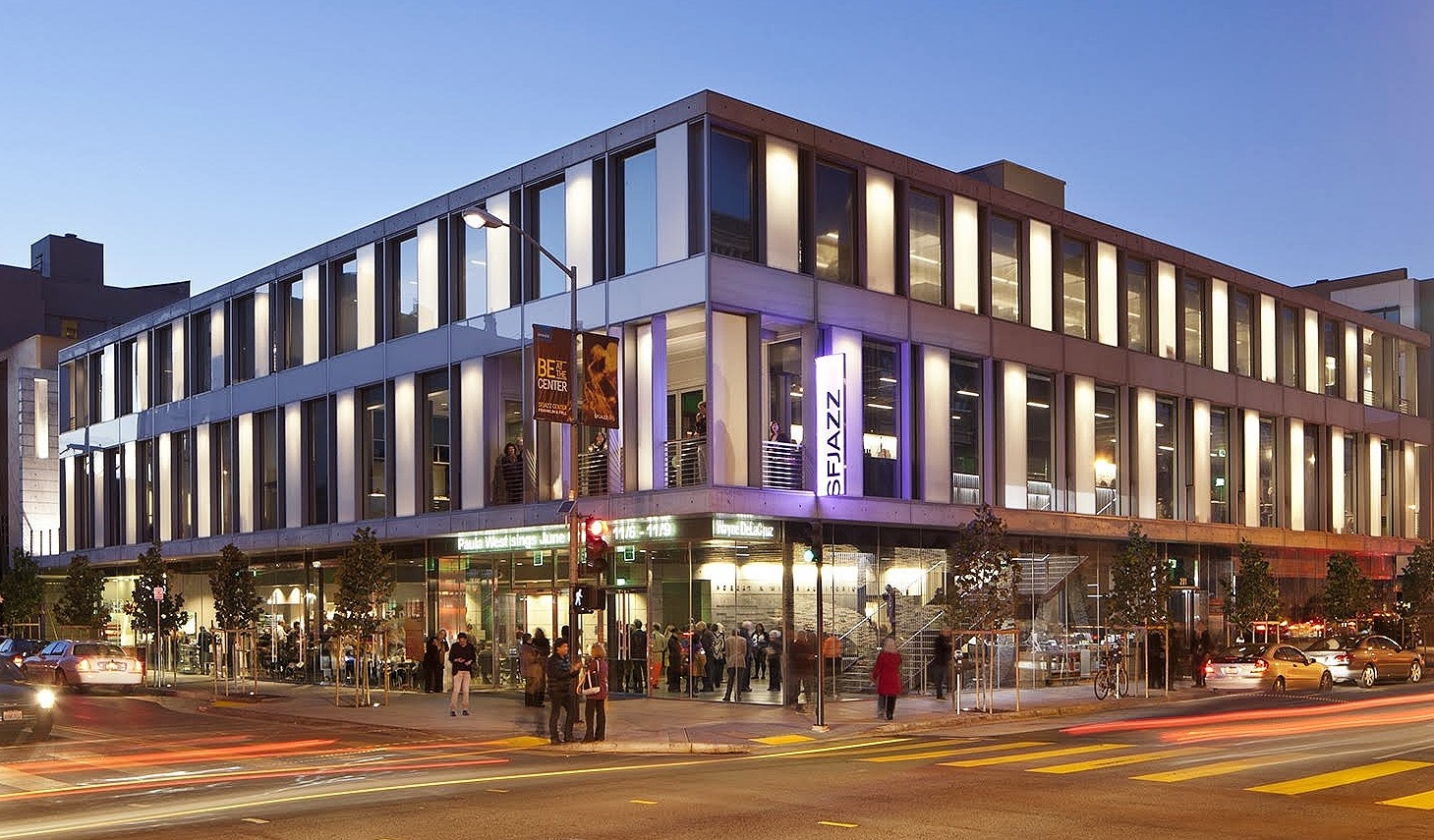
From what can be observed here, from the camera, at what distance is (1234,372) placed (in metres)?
50.1

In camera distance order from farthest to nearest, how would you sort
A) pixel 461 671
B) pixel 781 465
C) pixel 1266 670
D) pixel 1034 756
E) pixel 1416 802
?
pixel 1266 670 → pixel 781 465 → pixel 461 671 → pixel 1034 756 → pixel 1416 802

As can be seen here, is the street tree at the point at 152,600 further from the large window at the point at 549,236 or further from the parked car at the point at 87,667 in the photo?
the large window at the point at 549,236

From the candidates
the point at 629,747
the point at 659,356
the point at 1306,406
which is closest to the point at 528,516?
A: the point at 659,356

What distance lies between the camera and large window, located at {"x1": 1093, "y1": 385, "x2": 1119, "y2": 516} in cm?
4406

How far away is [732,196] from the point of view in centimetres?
3375

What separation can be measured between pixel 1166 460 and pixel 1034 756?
90.0 ft

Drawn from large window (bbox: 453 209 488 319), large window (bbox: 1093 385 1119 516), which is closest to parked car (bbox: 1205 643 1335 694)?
large window (bbox: 1093 385 1119 516)

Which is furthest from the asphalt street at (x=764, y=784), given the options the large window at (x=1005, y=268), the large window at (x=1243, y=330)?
the large window at (x=1243, y=330)

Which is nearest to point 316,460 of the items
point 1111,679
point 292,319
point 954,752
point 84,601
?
point 292,319

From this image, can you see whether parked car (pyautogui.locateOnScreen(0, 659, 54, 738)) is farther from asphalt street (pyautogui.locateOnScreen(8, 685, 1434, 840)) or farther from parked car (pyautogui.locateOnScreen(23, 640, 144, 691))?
parked car (pyautogui.locateOnScreen(23, 640, 144, 691))

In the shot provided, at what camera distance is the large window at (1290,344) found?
174 ft

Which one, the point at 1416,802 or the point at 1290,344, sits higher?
the point at 1290,344

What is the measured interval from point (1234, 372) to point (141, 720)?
3681cm

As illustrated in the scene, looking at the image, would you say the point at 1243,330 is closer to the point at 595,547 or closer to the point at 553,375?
the point at 553,375
